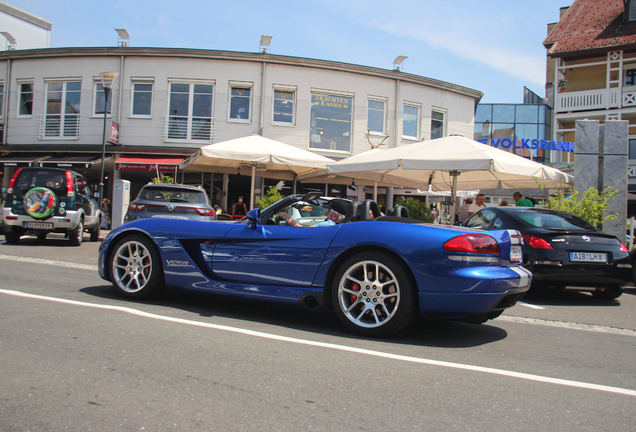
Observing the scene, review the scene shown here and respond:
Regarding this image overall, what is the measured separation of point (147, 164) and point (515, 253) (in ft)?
58.1

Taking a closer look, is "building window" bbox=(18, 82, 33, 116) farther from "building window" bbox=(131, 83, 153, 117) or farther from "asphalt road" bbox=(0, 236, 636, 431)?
"asphalt road" bbox=(0, 236, 636, 431)

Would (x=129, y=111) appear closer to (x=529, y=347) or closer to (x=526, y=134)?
(x=529, y=347)

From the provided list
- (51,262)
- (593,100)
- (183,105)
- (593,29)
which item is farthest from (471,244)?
(593,29)

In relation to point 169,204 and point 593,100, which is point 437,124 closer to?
point 593,100

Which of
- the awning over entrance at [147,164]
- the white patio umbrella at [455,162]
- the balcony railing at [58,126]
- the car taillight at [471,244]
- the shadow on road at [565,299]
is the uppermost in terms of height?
the balcony railing at [58,126]

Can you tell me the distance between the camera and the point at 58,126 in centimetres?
2152

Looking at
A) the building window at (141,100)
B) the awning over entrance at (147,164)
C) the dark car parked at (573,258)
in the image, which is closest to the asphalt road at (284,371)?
the dark car parked at (573,258)

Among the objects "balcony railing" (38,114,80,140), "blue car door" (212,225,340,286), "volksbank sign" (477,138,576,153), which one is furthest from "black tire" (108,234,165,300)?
"volksbank sign" (477,138,576,153)

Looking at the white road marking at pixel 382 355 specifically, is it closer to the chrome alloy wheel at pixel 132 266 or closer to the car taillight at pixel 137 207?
the chrome alloy wheel at pixel 132 266

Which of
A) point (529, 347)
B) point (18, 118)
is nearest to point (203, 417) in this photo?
point (529, 347)

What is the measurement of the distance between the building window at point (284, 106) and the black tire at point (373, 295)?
17.3m

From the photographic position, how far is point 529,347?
13.3 ft

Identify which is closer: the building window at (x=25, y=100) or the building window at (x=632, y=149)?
the building window at (x=25, y=100)

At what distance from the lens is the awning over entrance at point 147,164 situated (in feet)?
63.8
